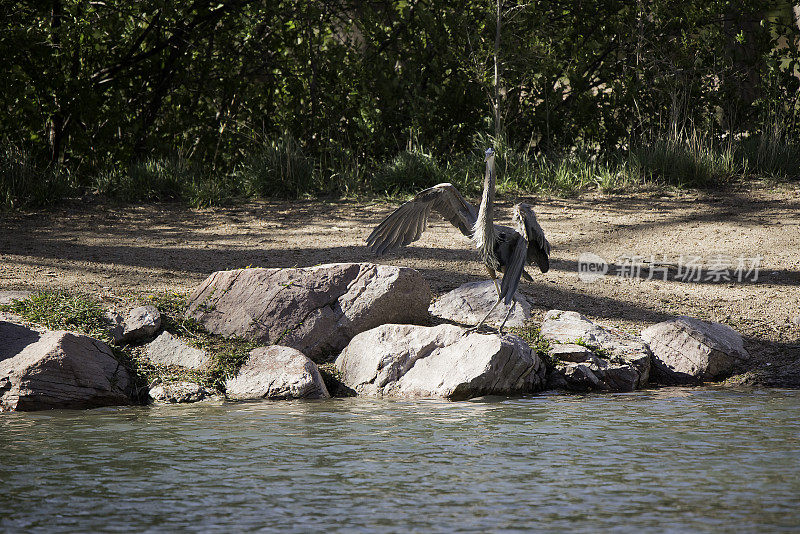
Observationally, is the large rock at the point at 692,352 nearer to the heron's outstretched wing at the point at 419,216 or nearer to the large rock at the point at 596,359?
the large rock at the point at 596,359

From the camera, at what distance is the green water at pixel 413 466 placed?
3.55 m

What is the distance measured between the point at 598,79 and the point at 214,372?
776 centimetres

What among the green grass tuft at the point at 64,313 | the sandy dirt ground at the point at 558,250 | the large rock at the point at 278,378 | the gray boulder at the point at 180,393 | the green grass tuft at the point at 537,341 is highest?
the sandy dirt ground at the point at 558,250

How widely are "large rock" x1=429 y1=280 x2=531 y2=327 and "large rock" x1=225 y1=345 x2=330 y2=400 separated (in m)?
1.51

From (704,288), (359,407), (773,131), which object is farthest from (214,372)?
(773,131)

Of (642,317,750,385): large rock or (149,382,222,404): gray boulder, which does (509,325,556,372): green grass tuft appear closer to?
(642,317,750,385): large rock

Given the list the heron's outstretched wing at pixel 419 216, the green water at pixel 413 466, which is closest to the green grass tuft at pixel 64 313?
the green water at pixel 413 466

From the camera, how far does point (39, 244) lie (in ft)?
29.7

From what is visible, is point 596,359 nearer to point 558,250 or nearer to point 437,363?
point 437,363

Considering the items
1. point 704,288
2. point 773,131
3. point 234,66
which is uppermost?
point 234,66

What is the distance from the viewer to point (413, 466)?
4.30 metres

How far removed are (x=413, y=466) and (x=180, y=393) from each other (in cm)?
240

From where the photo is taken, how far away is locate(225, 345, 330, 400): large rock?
605 centimetres

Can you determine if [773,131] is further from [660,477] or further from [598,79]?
[660,477]
